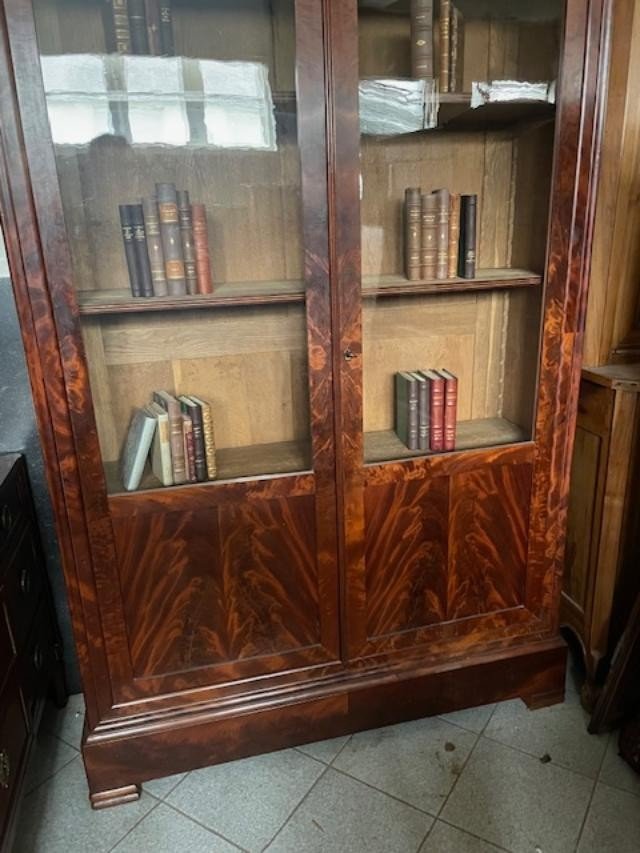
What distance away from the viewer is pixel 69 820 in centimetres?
156

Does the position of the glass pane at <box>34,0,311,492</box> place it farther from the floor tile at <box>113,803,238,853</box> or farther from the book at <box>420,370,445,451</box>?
the floor tile at <box>113,803,238,853</box>

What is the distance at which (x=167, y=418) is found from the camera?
153cm

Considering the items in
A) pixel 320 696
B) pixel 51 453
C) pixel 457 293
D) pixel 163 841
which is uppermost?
pixel 457 293

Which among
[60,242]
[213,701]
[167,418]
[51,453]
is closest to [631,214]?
[167,418]

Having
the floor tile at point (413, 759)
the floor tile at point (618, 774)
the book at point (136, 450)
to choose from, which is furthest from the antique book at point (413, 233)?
the floor tile at point (618, 774)

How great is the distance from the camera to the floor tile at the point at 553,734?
1.69 metres

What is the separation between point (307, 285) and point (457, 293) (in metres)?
0.48

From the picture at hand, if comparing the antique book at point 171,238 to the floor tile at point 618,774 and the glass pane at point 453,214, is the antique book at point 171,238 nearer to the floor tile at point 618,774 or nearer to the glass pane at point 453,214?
the glass pane at point 453,214

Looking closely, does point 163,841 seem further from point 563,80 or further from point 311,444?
point 563,80

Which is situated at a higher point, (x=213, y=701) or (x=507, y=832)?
(x=213, y=701)

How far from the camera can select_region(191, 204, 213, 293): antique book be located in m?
1.47

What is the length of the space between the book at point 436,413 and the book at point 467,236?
293mm

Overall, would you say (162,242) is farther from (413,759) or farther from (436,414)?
(413,759)

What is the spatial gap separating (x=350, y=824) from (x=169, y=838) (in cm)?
44
